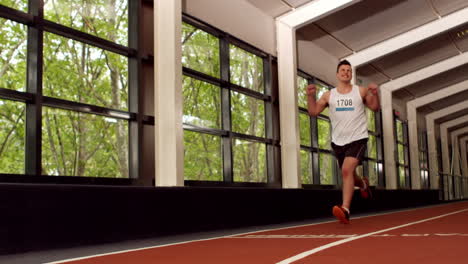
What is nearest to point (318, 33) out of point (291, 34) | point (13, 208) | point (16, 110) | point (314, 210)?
point (291, 34)

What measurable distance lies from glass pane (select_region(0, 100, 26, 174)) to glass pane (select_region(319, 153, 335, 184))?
30.0ft

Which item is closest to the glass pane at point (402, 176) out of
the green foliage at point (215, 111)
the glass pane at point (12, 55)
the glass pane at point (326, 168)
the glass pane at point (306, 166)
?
the glass pane at point (326, 168)

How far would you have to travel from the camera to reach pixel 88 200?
217 inches

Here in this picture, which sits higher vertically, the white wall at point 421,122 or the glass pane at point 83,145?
the white wall at point 421,122

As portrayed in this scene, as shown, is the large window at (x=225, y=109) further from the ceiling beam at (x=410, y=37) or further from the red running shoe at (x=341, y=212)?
the ceiling beam at (x=410, y=37)

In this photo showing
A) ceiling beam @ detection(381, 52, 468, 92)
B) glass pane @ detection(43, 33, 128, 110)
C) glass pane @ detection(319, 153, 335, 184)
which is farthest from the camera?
ceiling beam @ detection(381, 52, 468, 92)

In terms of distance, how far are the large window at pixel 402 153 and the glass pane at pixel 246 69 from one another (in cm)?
1087

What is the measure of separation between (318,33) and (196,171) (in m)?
5.20

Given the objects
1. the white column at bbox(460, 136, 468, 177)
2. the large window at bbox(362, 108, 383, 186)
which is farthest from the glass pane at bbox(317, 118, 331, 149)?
the white column at bbox(460, 136, 468, 177)

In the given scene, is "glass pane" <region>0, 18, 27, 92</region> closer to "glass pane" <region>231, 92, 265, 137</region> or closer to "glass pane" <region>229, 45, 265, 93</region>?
"glass pane" <region>229, 45, 265, 93</region>

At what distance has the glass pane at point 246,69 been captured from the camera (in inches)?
417

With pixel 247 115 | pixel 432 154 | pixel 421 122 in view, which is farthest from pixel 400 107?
pixel 247 115

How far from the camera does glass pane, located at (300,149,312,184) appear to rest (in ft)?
43.5

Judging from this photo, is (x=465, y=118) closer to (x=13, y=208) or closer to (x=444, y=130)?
(x=444, y=130)
